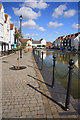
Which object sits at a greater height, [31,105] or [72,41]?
[72,41]

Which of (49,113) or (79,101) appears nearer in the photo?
(49,113)

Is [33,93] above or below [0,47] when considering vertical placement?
below

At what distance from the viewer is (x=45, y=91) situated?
436 centimetres

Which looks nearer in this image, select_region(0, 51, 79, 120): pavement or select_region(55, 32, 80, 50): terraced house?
select_region(0, 51, 79, 120): pavement

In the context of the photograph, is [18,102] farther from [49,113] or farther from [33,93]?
[49,113]

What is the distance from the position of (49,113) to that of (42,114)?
0.67 ft

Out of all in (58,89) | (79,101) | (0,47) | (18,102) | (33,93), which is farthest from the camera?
(0,47)

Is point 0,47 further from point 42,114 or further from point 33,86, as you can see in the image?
point 42,114

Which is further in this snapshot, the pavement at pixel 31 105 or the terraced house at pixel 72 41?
the terraced house at pixel 72 41

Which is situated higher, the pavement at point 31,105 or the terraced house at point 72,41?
the terraced house at point 72,41

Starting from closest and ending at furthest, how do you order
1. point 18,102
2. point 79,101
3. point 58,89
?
point 18,102 < point 79,101 < point 58,89

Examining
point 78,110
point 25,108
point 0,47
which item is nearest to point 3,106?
point 25,108

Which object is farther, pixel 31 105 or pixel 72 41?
pixel 72 41

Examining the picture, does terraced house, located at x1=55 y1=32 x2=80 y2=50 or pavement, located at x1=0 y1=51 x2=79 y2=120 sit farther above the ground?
terraced house, located at x1=55 y1=32 x2=80 y2=50
